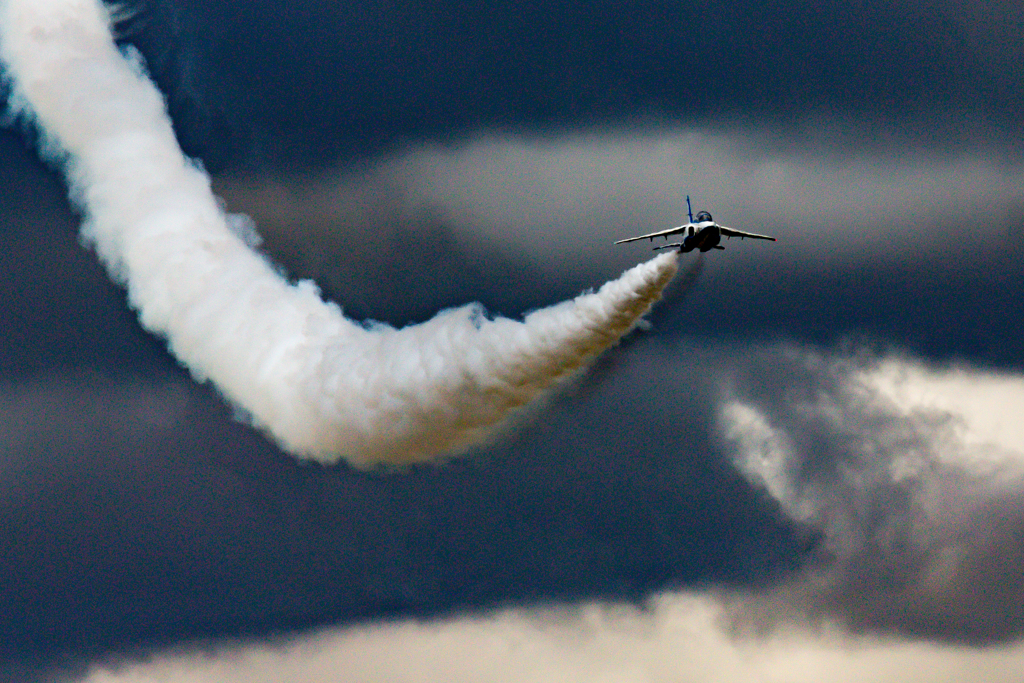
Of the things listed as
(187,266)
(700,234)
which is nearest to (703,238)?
(700,234)

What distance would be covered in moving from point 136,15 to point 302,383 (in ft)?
93.9

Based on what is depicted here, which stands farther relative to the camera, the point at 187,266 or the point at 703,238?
the point at 187,266

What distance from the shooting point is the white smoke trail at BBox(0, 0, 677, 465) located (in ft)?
587

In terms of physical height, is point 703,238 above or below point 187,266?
below

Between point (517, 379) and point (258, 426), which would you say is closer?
point (517, 379)

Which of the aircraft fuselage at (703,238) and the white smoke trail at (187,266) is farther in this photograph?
the white smoke trail at (187,266)

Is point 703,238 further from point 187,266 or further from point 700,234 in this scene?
point 187,266

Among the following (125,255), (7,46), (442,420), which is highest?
(7,46)

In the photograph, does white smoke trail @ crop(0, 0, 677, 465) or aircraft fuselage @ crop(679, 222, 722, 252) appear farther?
white smoke trail @ crop(0, 0, 677, 465)

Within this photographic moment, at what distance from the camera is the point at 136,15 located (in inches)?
7042

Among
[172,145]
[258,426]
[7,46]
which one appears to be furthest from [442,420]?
[7,46]

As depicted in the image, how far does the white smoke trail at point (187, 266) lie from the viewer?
A: 587ft

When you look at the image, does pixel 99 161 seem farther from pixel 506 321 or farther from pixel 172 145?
pixel 506 321

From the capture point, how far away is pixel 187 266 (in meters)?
182
